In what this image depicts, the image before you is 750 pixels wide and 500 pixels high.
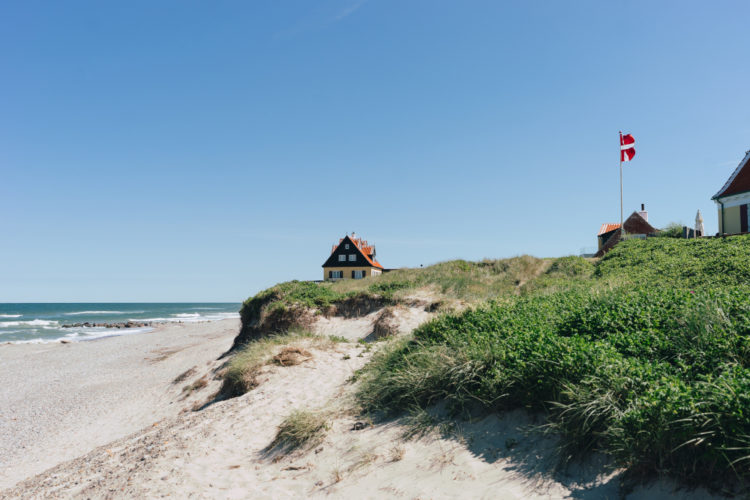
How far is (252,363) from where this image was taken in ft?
37.0

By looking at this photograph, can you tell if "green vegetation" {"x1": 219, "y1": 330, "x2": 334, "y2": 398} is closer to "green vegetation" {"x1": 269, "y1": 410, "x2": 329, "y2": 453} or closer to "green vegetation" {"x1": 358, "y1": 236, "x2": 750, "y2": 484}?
"green vegetation" {"x1": 358, "y1": 236, "x2": 750, "y2": 484}

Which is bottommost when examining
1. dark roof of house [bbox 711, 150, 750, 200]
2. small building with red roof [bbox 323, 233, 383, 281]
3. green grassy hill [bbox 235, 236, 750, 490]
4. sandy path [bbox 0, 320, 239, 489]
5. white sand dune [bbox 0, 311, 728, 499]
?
sandy path [bbox 0, 320, 239, 489]

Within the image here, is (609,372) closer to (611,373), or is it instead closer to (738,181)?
(611,373)

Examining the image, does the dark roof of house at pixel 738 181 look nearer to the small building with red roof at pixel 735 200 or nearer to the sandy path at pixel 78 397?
the small building with red roof at pixel 735 200

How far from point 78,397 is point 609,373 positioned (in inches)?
846

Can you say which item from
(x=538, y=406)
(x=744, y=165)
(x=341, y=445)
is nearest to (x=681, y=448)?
(x=538, y=406)

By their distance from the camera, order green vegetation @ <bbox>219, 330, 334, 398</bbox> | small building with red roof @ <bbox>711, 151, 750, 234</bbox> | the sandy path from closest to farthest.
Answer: green vegetation @ <bbox>219, 330, 334, 398</bbox> → the sandy path → small building with red roof @ <bbox>711, 151, 750, 234</bbox>

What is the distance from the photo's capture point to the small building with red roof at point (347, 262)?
179 feet

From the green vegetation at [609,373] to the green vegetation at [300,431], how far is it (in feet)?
2.91

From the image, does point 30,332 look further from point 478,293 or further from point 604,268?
point 604,268

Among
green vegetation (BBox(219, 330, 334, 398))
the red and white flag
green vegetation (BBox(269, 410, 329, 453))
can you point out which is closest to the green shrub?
green vegetation (BBox(269, 410, 329, 453))

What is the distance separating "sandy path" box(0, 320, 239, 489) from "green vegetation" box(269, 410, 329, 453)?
7.30 metres

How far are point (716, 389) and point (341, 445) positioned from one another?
4.63 metres

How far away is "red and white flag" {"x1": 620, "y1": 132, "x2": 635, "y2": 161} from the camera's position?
28.5m
